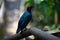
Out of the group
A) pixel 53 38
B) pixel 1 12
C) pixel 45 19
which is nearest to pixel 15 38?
pixel 53 38

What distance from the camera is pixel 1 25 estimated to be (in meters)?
7.08

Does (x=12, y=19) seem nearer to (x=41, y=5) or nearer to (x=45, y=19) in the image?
(x=45, y=19)

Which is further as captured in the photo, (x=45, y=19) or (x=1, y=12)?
(x=1, y=12)

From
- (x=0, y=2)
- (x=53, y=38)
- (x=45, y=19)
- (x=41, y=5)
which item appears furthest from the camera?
(x=0, y=2)

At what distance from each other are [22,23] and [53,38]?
1.16 meters

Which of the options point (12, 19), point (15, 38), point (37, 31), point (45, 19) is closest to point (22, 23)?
point (15, 38)

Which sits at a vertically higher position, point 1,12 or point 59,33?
point 1,12

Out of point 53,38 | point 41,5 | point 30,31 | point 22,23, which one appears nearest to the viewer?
point 53,38

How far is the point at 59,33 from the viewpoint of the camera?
7.33 feet

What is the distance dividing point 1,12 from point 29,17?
406 centimetres

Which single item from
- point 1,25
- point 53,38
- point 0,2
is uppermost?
point 0,2

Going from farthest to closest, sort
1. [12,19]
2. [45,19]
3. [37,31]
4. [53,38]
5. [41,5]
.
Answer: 1. [12,19]
2. [45,19]
3. [41,5]
4. [37,31]
5. [53,38]

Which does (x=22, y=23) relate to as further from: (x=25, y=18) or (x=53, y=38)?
(x=53, y=38)

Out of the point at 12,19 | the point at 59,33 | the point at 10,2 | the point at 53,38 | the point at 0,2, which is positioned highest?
the point at 10,2
